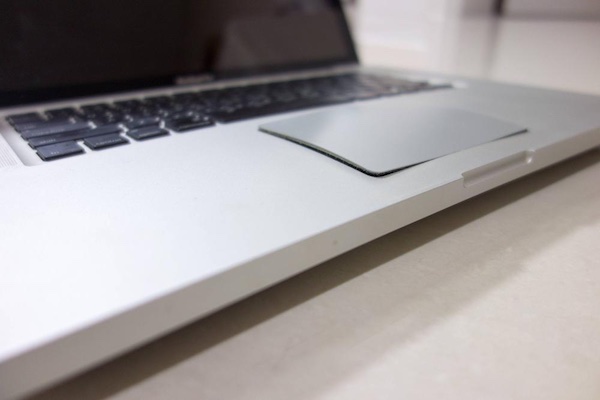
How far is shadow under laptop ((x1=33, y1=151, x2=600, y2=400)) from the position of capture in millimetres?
214

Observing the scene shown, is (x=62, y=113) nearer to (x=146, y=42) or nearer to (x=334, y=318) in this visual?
(x=146, y=42)

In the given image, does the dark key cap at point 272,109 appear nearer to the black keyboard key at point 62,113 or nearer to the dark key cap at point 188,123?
the dark key cap at point 188,123

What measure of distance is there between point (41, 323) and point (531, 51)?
859mm

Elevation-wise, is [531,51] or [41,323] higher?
[41,323]

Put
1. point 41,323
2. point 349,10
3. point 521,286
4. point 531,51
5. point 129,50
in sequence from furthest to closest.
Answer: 1. point 349,10
2. point 531,51
3. point 129,50
4. point 521,286
5. point 41,323

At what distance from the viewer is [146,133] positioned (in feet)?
1.20

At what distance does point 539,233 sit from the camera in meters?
0.35

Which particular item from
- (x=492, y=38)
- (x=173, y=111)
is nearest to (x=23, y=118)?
(x=173, y=111)

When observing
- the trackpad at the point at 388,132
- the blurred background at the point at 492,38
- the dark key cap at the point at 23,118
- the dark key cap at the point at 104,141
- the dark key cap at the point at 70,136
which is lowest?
the blurred background at the point at 492,38

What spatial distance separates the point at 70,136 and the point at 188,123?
0.31ft

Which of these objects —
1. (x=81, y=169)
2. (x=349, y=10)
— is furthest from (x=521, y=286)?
(x=349, y=10)

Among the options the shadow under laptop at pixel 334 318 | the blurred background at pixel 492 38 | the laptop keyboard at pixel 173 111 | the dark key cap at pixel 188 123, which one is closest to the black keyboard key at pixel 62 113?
the laptop keyboard at pixel 173 111

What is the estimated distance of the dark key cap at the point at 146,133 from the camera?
0.36 meters

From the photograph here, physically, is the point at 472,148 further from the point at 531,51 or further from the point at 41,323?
the point at 531,51
